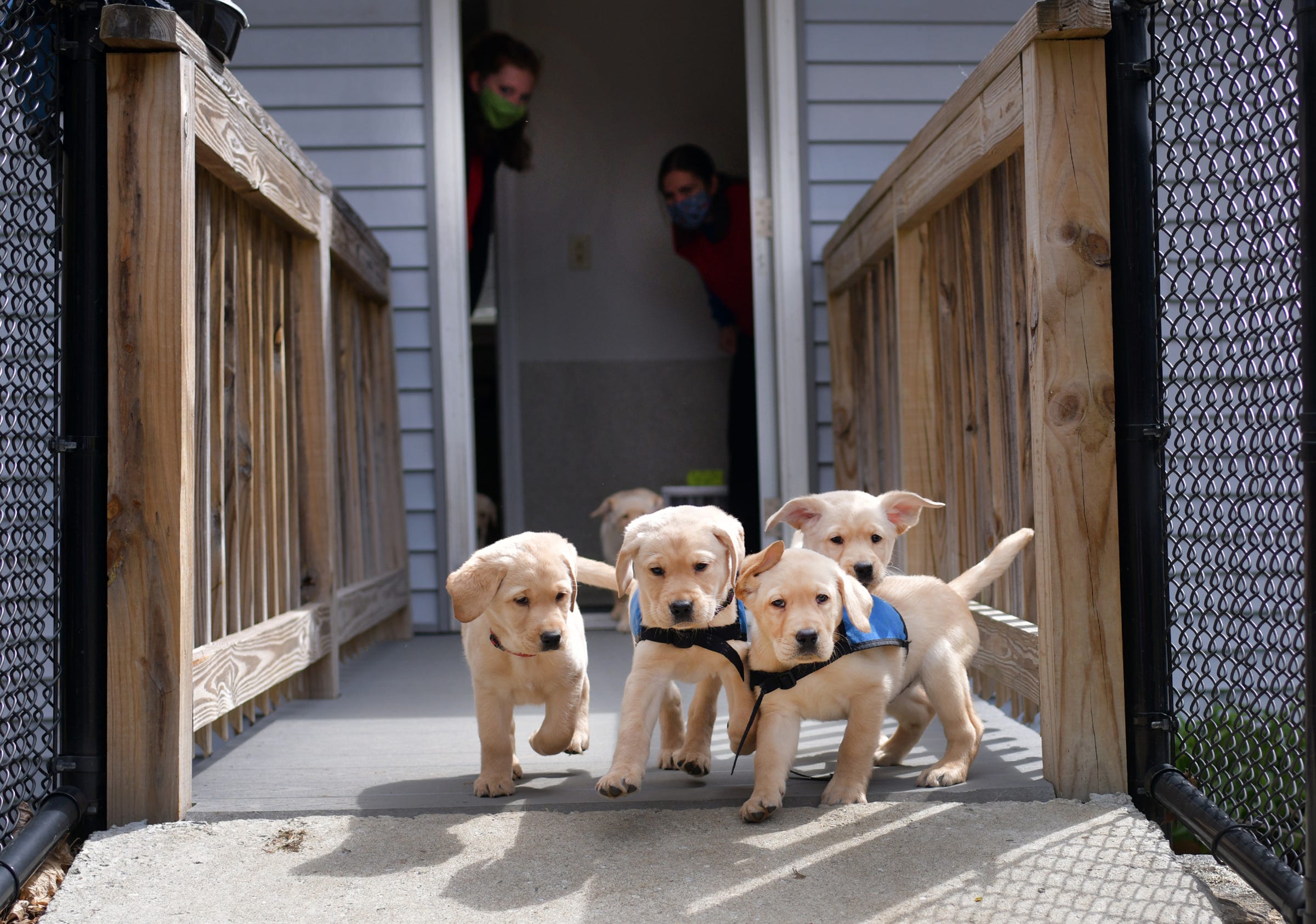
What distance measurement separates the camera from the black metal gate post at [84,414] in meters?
2.85

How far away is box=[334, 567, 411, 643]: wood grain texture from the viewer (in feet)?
16.5

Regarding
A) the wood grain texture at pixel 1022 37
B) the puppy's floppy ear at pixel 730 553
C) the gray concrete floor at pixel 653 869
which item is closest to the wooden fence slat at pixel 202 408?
the gray concrete floor at pixel 653 869

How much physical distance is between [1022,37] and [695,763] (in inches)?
85.7

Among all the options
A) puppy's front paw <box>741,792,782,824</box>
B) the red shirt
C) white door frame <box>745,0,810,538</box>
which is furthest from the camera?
the red shirt

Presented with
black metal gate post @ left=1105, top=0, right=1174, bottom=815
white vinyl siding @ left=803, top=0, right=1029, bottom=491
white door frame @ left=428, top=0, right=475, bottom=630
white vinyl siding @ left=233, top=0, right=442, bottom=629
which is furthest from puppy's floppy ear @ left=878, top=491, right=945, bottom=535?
white vinyl siding @ left=233, top=0, right=442, bottom=629

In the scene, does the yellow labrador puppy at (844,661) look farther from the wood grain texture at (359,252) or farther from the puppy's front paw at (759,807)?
the wood grain texture at (359,252)

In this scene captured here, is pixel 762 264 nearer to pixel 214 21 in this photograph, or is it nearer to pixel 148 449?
pixel 214 21

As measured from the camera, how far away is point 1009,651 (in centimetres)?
358

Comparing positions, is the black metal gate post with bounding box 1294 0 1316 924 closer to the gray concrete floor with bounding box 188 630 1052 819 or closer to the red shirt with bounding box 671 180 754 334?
the gray concrete floor with bounding box 188 630 1052 819

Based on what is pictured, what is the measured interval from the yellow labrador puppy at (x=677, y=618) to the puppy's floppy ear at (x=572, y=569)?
16cm

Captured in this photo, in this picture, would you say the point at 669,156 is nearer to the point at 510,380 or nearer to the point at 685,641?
the point at 510,380

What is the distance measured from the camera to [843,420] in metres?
6.25

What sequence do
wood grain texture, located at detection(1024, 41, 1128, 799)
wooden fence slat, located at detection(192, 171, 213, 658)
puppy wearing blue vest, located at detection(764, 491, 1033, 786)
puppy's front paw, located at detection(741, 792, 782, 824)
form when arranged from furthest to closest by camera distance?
1. wooden fence slat, located at detection(192, 171, 213, 658)
2. puppy wearing blue vest, located at detection(764, 491, 1033, 786)
3. wood grain texture, located at detection(1024, 41, 1128, 799)
4. puppy's front paw, located at detection(741, 792, 782, 824)

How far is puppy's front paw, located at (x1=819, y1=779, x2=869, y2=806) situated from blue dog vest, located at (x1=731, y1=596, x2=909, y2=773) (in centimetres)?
26
